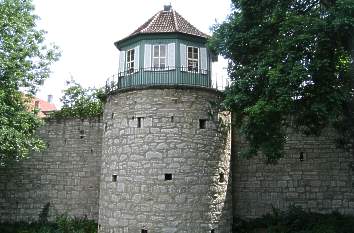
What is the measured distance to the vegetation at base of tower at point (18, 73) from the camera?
15.7m

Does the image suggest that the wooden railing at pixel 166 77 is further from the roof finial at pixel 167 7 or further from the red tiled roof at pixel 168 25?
the roof finial at pixel 167 7

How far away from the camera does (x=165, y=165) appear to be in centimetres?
1402

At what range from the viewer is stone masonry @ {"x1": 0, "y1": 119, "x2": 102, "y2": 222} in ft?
61.0

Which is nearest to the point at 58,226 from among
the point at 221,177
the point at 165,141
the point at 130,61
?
the point at 165,141

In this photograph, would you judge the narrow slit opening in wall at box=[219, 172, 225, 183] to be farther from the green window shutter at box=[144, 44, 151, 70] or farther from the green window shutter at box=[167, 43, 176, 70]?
the green window shutter at box=[144, 44, 151, 70]

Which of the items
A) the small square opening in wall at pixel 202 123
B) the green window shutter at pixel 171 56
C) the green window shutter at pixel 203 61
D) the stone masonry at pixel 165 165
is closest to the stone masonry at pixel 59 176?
Result: the stone masonry at pixel 165 165

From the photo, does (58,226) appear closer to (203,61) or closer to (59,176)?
(59,176)

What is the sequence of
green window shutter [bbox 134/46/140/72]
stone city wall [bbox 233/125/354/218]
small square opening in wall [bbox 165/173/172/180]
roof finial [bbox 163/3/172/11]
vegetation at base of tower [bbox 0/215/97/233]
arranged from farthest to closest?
vegetation at base of tower [bbox 0/215/97/233]
roof finial [bbox 163/3/172/11]
stone city wall [bbox 233/125/354/218]
green window shutter [bbox 134/46/140/72]
small square opening in wall [bbox 165/173/172/180]

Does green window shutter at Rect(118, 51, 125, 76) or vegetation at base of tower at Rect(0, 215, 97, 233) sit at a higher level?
green window shutter at Rect(118, 51, 125, 76)

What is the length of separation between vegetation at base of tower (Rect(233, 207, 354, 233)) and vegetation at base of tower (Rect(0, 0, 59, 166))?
908 cm

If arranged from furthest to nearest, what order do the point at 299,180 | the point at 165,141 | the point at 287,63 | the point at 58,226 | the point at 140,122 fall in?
the point at 58,226, the point at 299,180, the point at 140,122, the point at 165,141, the point at 287,63

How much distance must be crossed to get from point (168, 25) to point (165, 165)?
5.19 metres

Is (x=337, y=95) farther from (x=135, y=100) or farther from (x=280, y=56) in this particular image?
(x=135, y=100)

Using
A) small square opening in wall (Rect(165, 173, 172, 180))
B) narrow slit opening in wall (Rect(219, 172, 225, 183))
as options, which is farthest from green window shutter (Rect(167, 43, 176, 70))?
narrow slit opening in wall (Rect(219, 172, 225, 183))
